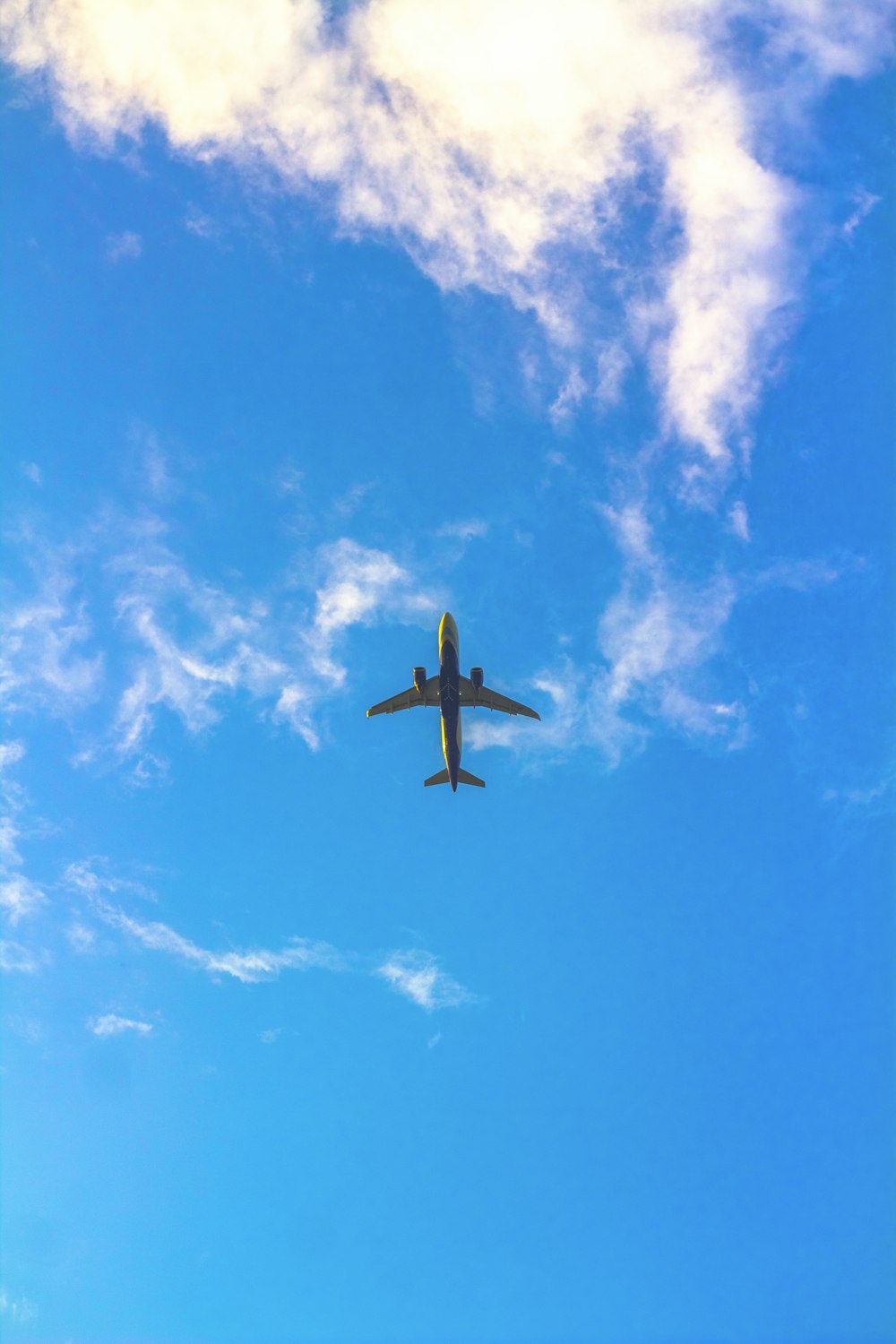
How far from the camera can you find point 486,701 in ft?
341

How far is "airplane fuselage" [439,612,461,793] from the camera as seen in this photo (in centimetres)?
9562

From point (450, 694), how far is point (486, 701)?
7.21 metres

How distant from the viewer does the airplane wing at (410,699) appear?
101331mm

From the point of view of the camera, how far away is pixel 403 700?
104312 millimetres

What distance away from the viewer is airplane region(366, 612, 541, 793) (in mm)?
96125

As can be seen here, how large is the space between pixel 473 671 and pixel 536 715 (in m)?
10.2

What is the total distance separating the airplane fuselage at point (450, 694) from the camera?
3765 inches

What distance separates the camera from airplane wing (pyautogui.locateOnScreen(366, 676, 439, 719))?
101m

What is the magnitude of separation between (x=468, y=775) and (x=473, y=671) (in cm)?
1457

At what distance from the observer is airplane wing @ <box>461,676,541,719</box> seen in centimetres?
10281

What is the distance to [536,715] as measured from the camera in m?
108

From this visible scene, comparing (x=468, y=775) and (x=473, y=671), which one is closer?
(x=473, y=671)

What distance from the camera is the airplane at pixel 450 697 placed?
9612 cm

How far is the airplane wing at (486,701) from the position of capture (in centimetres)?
10281
